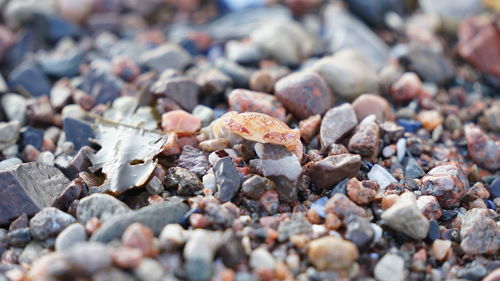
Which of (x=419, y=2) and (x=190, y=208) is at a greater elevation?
(x=419, y=2)

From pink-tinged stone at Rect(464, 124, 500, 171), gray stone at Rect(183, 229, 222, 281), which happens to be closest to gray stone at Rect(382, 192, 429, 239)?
gray stone at Rect(183, 229, 222, 281)

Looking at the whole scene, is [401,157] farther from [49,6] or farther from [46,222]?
[49,6]

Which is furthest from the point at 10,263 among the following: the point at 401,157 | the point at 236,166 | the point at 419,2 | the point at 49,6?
the point at 419,2

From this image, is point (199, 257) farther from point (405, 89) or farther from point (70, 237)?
point (405, 89)

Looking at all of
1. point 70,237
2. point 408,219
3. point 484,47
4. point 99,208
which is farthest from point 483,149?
point 70,237

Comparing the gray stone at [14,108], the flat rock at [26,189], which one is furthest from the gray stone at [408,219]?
the gray stone at [14,108]

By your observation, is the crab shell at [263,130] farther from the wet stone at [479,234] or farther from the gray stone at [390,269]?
the wet stone at [479,234]
